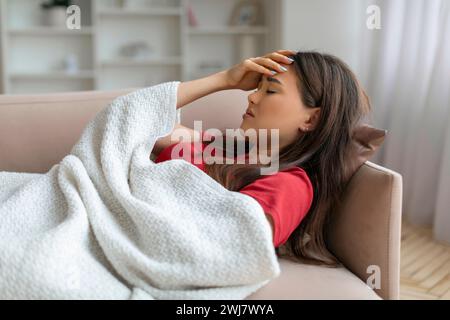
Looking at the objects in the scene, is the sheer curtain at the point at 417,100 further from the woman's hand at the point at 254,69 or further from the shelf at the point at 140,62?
the shelf at the point at 140,62

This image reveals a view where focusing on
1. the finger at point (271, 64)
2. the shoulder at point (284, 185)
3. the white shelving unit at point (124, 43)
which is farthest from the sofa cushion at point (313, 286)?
the white shelving unit at point (124, 43)

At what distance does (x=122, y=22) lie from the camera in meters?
4.11

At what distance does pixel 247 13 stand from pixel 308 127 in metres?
2.86

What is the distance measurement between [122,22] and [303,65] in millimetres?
2963

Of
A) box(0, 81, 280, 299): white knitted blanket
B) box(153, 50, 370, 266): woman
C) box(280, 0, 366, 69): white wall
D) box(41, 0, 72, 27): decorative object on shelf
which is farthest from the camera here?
box(41, 0, 72, 27): decorative object on shelf

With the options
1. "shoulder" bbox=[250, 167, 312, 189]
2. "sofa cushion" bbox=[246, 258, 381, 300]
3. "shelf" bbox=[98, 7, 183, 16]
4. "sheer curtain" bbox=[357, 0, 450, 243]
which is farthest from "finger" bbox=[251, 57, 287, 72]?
"shelf" bbox=[98, 7, 183, 16]

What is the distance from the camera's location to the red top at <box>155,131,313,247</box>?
1.16 meters

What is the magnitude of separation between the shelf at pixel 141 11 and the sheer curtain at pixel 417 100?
4.80ft

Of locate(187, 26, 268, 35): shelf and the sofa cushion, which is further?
locate(187, 26, 268, 35): shelf

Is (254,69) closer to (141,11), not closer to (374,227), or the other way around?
(374,227)

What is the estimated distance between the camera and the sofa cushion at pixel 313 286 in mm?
1115

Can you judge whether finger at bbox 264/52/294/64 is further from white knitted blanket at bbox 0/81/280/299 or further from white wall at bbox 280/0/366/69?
white wall at bbox 280/0/366/69

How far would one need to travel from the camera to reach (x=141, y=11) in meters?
3.95

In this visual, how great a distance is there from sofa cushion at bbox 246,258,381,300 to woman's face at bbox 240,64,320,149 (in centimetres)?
34
